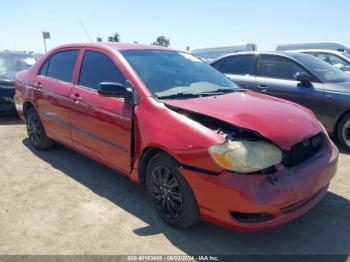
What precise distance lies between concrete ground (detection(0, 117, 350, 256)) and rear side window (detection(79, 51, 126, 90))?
1234mm

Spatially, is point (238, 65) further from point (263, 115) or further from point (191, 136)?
point (191, 136)

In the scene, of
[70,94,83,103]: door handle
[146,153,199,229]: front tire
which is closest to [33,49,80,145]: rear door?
[70,94,83,103]: door handle

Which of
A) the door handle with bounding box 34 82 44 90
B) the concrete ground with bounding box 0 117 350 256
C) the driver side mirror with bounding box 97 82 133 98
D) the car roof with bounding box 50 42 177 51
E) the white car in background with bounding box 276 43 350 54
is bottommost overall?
the concrete ground with bounding box 0 117 350 256

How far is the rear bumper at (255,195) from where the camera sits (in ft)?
8.22

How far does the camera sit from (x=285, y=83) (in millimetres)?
5965

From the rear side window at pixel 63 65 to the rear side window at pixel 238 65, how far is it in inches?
137

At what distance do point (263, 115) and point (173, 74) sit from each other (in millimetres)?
1229

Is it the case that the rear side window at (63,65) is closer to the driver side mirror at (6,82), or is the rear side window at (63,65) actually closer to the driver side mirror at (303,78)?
the driver side mirror at (6,82)

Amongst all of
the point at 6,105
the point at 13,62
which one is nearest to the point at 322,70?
the point at 6,105

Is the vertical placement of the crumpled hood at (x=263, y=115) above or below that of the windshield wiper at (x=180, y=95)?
below

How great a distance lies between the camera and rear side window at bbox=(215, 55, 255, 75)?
6.58m

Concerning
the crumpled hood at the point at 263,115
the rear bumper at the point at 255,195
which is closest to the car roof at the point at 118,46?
the crumpled hood at the point at 263,115

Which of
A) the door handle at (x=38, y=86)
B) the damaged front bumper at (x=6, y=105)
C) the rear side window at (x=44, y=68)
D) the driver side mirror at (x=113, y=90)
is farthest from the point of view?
the damaged front bumper at (x=6, y=105)

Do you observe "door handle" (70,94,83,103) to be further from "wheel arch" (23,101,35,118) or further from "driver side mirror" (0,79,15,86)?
"driver side mirror" (0,79,15,86)
